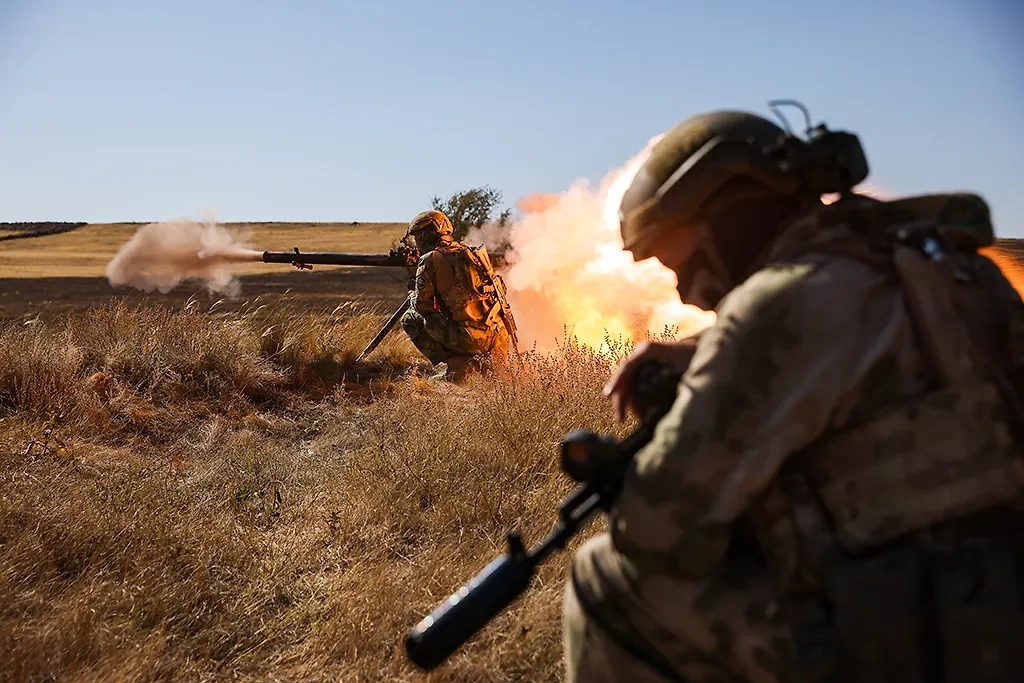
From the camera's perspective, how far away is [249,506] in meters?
5.14

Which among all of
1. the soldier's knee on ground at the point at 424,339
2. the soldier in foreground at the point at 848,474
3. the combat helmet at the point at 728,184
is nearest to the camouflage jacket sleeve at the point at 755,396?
the soldier in foreground at the point at 848,474

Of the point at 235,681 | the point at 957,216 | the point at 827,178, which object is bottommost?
the point at 235,681

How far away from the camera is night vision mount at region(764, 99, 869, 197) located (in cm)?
178

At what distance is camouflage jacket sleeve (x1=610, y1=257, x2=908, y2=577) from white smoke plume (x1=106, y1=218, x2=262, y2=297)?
29.7 feet

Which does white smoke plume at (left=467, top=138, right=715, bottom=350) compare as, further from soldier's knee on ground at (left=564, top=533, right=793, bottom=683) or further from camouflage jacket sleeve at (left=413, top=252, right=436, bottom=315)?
soldier's knee on ground at (left=564, top=533, right=793, bottom=683)

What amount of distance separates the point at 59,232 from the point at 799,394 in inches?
2601

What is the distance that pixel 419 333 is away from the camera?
10117mm

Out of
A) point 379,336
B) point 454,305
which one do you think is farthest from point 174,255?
point 454,305

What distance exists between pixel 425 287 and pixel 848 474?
830 centimetres

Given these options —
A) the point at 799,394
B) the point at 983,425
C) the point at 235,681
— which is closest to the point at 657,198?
the point at 799,394

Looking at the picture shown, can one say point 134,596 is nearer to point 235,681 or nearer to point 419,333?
point 235,681

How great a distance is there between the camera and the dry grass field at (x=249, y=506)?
11.5ft

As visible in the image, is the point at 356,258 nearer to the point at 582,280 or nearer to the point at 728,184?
the point at 582,280

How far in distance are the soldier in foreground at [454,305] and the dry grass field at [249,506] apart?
0.85 metres
